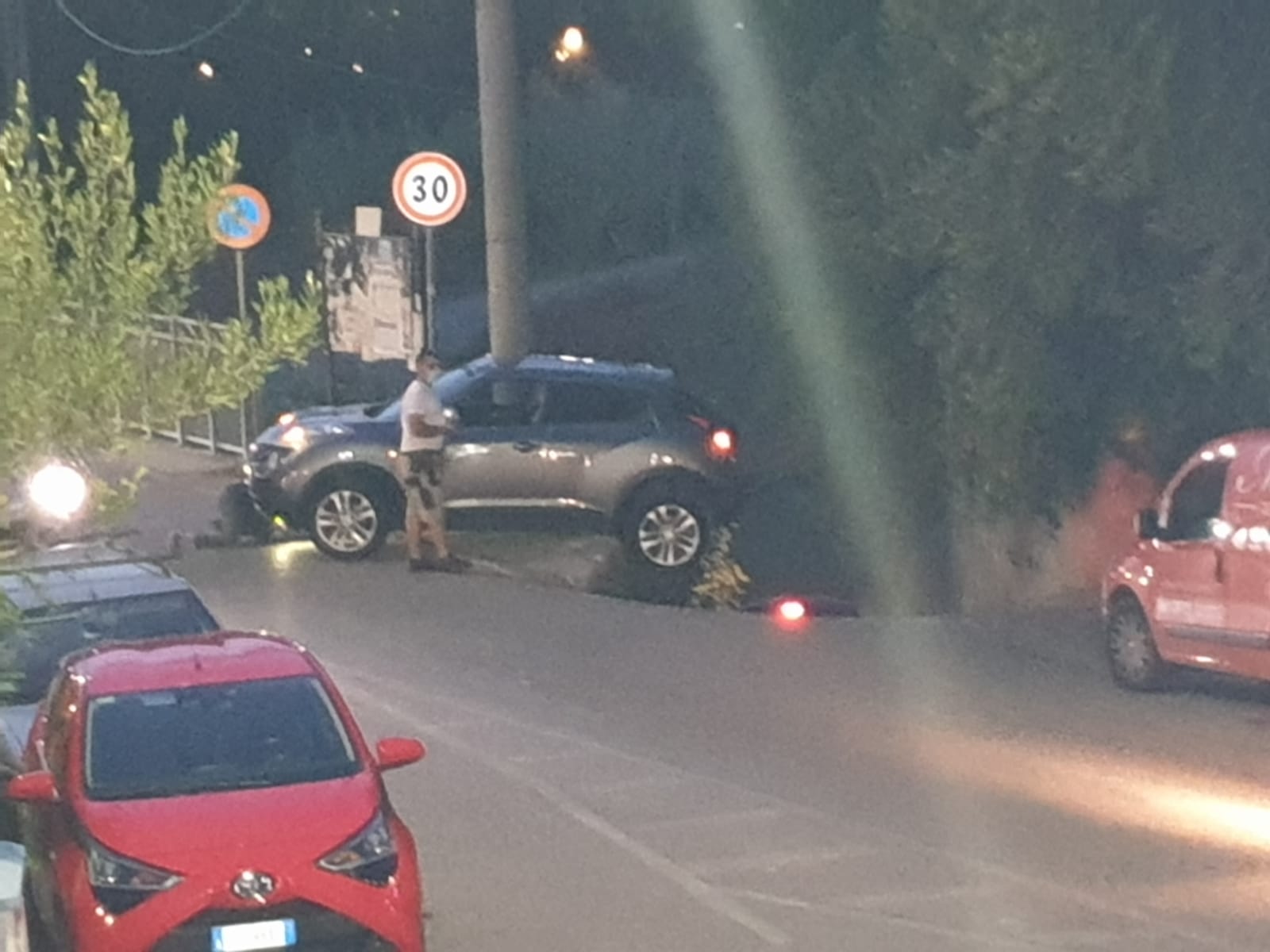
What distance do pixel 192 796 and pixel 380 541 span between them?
12.7 metres

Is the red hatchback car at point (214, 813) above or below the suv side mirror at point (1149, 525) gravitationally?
below

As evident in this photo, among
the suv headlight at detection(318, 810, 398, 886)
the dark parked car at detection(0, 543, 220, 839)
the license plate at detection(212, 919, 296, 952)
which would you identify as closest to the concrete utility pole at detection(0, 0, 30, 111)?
the dark parked car at detection(0, 543, 220, 839)

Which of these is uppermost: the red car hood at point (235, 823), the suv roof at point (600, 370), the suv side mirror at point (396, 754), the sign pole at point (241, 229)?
the sign pole at point (241, 229)

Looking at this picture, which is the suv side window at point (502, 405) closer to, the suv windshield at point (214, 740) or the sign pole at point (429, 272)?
the sign pole at point (429, 272)

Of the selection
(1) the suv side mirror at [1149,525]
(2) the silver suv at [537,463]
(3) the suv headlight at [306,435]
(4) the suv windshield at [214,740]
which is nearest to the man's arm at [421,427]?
(2) the silver suv at [537,463]

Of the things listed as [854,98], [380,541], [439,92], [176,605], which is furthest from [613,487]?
[439,92]

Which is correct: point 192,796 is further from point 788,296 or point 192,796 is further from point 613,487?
point 788,296

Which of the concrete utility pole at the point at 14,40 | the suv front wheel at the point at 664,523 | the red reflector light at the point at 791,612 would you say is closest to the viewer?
the red reflector light at the point at 791,612

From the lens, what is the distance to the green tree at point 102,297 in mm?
8875

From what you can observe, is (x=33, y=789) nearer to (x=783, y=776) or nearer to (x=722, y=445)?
(x=783, y=776)

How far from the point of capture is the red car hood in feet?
33.5

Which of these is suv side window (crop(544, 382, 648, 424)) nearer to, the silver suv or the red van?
the silver suv

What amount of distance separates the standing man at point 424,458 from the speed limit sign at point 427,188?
2005mm

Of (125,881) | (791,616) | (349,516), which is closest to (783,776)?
(125,881)
